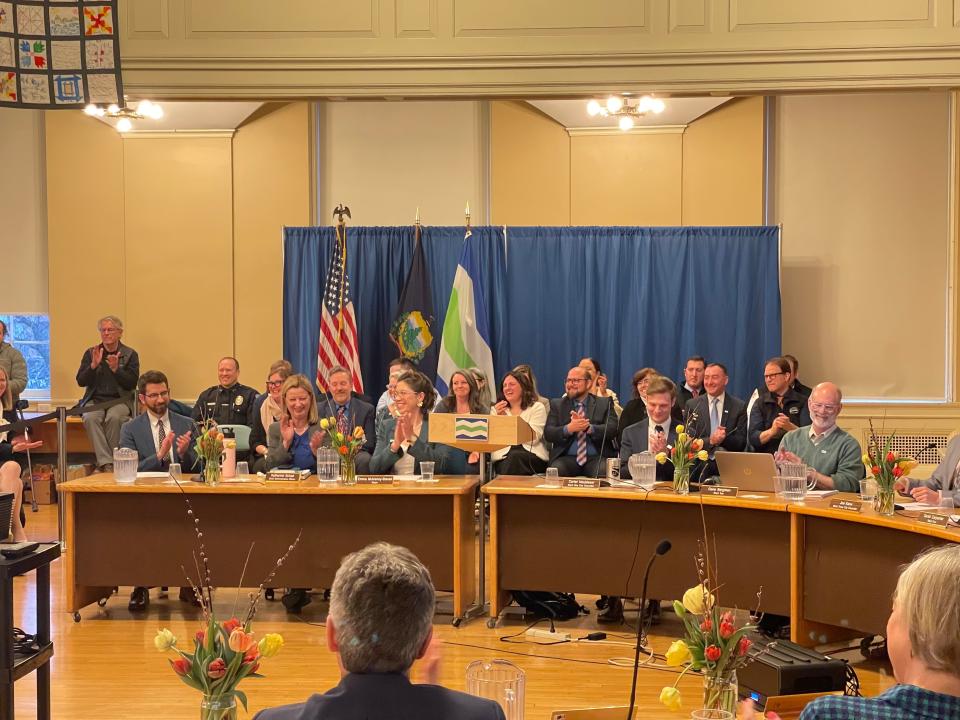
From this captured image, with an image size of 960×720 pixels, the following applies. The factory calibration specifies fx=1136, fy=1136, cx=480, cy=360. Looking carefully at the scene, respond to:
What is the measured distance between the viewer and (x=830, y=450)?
6094 mm

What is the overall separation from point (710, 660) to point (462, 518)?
3510 millimetres

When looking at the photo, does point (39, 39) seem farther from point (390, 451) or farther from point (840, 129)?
point (840, 129)

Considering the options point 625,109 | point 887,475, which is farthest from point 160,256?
Answer: point 887,475

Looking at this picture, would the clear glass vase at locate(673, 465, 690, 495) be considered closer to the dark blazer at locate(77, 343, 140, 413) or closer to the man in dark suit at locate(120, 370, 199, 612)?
the man in dark suit at locate(120, 370, 199, 612)

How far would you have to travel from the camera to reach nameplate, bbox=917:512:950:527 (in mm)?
4890

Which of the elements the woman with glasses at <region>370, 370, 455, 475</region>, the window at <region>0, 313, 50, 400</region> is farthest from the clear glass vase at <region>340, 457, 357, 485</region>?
the window at <region>0, 313, 50, 400</region>

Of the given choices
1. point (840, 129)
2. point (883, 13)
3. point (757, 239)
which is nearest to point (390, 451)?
point (883, 13)

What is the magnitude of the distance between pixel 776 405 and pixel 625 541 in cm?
263

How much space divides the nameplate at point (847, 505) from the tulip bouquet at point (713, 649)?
2819 mm

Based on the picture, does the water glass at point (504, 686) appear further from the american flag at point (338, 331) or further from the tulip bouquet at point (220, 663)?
the american flag at point (338, 331)

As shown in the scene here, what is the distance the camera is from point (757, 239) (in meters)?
10.0

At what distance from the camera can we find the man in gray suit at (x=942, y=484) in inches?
209

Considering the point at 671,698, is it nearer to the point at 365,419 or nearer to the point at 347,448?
the point at 347,448

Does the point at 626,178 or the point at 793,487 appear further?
the point at 626,178
